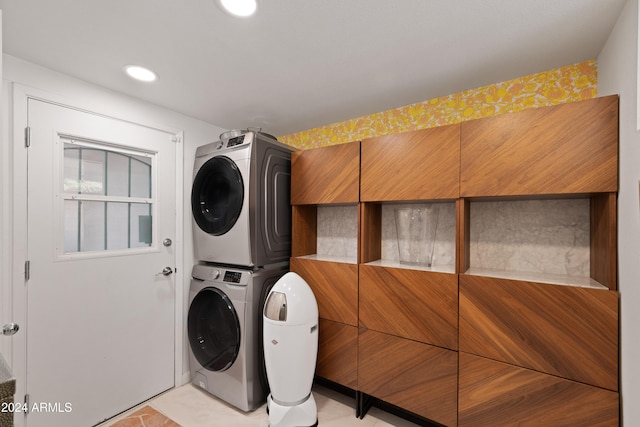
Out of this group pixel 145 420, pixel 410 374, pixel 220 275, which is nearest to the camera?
pixel 410 374

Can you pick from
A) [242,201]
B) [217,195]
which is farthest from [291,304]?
[217,195]

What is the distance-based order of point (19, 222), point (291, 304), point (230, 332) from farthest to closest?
point (230, 332) < point (291, 304) < point (19, 222)

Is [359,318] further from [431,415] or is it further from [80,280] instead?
[80,280]

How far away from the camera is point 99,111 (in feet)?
6.17

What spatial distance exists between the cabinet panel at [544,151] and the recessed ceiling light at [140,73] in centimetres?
189

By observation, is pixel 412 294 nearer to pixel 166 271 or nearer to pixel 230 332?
pixel 230 332

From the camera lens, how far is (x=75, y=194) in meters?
1.79

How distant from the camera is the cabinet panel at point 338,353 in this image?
1906 millimetres

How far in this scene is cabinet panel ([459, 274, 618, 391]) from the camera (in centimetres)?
121

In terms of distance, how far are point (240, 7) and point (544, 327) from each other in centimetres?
201

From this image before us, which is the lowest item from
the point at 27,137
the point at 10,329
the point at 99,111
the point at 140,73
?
the point at 10,329

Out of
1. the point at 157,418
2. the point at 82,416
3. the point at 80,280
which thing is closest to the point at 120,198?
the point at 80,280

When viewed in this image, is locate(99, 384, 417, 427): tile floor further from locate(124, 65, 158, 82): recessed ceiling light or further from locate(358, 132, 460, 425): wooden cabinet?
locate(124, 65, 158, 82): recessed ceiling light

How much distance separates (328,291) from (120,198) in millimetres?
1653
